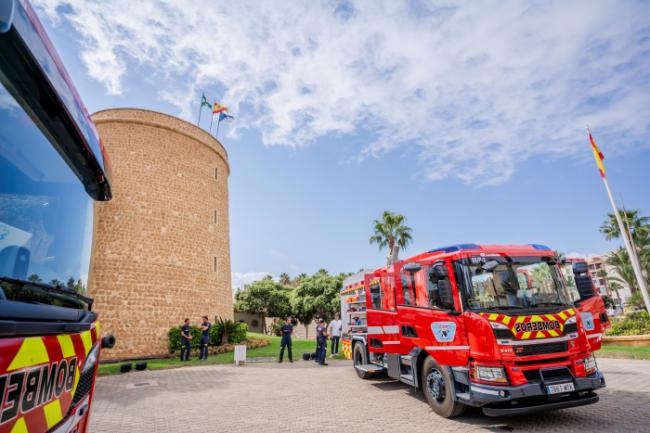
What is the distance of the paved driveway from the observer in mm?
5633

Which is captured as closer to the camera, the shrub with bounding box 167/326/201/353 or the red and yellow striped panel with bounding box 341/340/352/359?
the red and yellow striped panel with bounding box 341/340/352/359

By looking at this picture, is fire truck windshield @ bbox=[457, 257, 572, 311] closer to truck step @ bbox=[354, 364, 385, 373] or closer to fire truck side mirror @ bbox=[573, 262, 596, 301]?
fire truck side mirror @ bbox=[573, 262, 596, 301]

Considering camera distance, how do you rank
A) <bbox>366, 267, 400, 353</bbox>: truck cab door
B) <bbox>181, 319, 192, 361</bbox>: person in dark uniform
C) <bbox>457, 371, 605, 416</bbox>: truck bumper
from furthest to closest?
<bbox>181, 319, 192, 361</bbox>: person in dark uniform, <bbox>366, 267, 400, 353</bbox>: truck cab door, <bbox>457, 371, 605, 416</bbox>: truck bumper

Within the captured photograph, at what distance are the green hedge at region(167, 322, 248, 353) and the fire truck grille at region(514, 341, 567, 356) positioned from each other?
54.1 ft

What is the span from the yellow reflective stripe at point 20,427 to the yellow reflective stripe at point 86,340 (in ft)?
2.86

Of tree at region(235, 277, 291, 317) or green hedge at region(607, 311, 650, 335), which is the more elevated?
tree at region(235, 277, 291, 317)

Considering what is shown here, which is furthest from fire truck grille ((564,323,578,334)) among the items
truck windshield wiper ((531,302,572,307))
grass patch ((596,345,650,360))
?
grass patch ((596,345,650,360))

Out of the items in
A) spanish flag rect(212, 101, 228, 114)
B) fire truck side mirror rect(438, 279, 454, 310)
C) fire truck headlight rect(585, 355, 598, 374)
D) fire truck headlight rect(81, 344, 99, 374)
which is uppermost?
spanish flag rect(212, 101, 228, 114)

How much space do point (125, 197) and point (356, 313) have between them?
14.0m

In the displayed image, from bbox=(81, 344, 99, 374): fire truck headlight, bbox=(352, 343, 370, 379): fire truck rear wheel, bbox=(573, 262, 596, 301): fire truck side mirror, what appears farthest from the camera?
bbox=(352, 343, 370, 379): fire truck rear wheel

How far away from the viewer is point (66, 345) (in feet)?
6.93

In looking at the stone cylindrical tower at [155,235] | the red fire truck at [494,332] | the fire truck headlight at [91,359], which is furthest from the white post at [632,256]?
the stone cylindrical tower at [155,235]

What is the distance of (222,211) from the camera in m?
23.2

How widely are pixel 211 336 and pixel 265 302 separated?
79.3 ft
